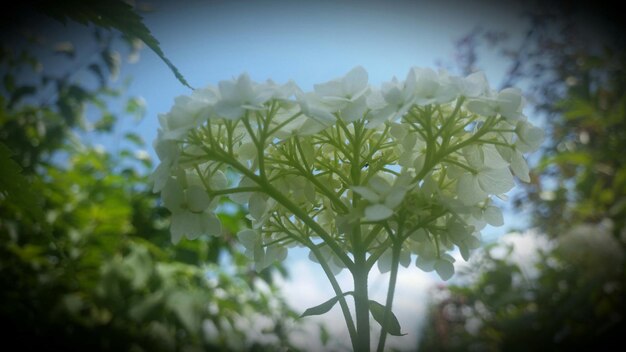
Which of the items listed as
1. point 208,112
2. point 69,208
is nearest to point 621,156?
point 208,112

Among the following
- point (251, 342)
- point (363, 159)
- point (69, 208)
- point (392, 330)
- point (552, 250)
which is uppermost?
point (552, 250)

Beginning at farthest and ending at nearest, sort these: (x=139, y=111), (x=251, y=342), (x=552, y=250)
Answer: (x=139, y=111), (x=552, y=250), (x=251, y=342)

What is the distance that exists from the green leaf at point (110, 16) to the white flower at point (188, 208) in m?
0.08

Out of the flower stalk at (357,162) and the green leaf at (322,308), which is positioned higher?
the flower stalk at (357,162)

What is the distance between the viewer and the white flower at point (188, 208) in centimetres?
29

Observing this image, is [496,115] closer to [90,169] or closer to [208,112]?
[208,112]

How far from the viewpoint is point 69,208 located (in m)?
1.17

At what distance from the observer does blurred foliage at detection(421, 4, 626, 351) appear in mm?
1135

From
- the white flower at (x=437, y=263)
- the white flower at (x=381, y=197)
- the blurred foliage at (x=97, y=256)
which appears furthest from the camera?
the blurred foliage at (x=97, y=256)

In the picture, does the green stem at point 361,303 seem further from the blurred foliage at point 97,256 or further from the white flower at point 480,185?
the blurred foliage at point 97,256

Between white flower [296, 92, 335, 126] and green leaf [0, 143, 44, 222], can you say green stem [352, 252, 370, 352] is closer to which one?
white flower [296, 92, 335, 126]

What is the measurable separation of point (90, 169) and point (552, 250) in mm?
1679

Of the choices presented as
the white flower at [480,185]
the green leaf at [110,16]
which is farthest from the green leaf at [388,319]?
the green leaf at [110,16]

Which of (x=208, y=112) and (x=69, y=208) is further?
(x=69, y=208)
